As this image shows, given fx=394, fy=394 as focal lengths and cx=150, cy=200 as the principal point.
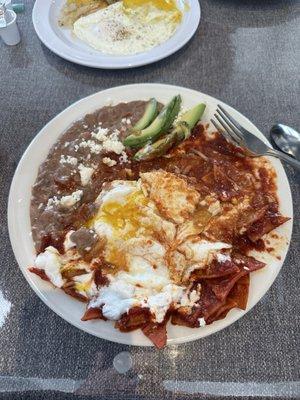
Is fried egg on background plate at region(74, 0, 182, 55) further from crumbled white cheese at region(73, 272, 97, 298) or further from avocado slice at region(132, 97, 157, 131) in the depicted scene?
crumbled white cheese at region(73, 272, 97, 298)

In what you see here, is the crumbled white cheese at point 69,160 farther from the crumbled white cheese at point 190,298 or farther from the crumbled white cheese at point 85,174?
the crumbled white cheese at point 190,298

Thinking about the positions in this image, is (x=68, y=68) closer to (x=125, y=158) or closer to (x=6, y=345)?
(x=125, y=158)

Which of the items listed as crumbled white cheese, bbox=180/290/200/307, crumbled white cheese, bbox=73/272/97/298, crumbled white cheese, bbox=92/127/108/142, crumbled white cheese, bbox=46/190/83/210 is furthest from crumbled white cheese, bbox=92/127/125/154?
crumbled white cheese, bbox=180/290/200/307

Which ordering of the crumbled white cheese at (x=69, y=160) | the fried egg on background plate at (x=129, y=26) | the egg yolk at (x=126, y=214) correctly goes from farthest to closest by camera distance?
1. the fried egg on background plate at (x=129, y=26)
2. the crumbled white cheese at (x=69, y=160)
3. the egg yolk at (x=126, y=214)

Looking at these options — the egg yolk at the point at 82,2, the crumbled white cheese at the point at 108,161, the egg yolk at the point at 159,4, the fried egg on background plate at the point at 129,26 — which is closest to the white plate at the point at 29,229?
the crumbled white cheese at the point at 108,161

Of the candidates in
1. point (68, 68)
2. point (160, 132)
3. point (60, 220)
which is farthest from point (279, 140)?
point (68, 68)
